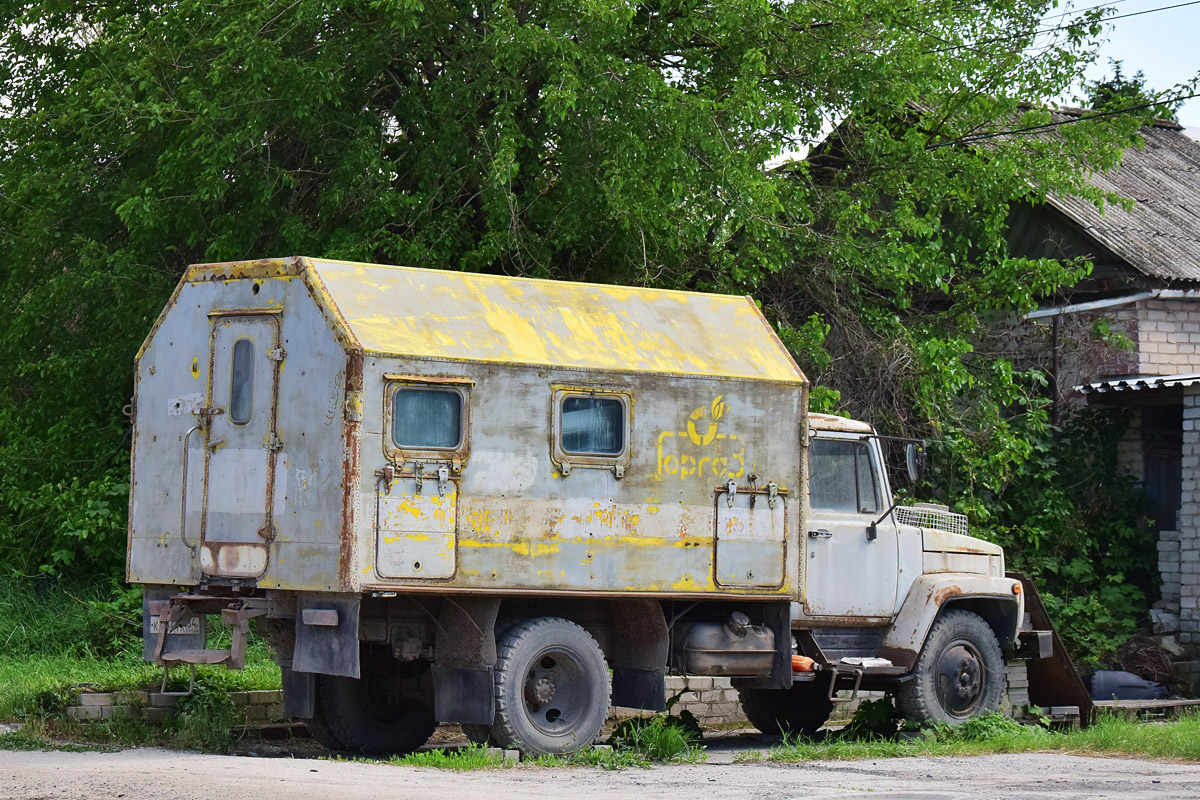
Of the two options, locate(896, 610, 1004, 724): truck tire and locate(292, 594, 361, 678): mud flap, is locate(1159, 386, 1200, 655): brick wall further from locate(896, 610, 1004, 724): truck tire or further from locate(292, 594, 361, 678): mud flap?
locate(292, 594, 361, 678): mud flap

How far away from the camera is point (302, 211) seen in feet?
49.7

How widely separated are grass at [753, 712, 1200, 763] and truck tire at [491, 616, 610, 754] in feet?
3.85

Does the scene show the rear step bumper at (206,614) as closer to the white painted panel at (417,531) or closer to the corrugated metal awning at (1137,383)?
the white painted panel at (417,531)

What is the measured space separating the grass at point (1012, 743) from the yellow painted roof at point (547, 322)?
2455 mm

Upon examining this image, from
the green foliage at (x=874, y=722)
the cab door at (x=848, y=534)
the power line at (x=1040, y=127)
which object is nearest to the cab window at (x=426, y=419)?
the cab door at (x=848, y=534)

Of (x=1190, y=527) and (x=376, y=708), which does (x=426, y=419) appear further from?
(x=1190, y=527)

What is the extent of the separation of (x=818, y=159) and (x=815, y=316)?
3.38m

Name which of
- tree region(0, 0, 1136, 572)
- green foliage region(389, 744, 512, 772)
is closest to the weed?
green foliage region(389, 744, 512, 772)

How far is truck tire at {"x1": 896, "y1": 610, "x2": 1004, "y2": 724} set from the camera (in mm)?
11234

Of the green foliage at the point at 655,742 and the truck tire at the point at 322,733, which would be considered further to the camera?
the truck tire at the point at 322,733

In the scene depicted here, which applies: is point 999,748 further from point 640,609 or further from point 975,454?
point 975,454

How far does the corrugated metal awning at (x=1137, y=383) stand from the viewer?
669 inches

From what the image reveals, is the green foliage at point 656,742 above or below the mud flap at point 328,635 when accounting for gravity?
below

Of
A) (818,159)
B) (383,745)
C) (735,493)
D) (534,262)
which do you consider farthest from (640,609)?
(818,159)
